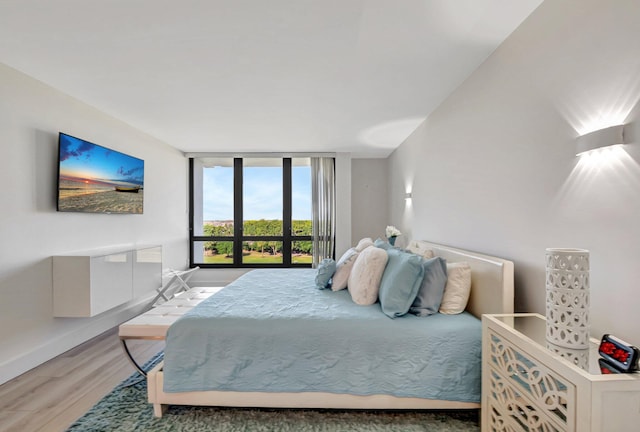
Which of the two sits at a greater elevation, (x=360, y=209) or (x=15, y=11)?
(x=15, y=11)

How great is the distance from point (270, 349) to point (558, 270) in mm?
1527

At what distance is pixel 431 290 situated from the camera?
2068mm

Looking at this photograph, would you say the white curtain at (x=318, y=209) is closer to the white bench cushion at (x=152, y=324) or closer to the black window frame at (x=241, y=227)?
the black window frame at (x=241, y=227)

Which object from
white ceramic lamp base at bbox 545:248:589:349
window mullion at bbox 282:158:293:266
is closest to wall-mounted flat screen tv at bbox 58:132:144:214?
window mullion at bbox 282:158:293:266

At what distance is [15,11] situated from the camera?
68.3 inches

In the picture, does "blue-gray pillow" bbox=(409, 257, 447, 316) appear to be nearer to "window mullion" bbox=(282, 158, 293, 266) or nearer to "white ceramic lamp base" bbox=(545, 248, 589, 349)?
"white ceramic lamp base" bbox=(545, 248, 589, 349)

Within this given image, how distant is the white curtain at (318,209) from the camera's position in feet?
18.2

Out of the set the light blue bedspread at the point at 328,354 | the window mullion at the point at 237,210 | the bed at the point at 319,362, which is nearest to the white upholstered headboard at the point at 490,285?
the bed at the point at 319,362

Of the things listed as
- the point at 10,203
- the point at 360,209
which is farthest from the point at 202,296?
the point at 360,209

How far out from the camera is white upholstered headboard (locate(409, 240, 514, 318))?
1809 millimetres

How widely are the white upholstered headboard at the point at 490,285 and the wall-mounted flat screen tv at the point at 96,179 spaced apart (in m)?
3.51

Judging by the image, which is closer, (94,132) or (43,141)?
(43,141)

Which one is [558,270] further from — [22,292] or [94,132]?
[94,132]

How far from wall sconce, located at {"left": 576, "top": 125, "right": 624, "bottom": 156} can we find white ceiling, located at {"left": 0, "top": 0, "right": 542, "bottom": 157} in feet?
2.94
